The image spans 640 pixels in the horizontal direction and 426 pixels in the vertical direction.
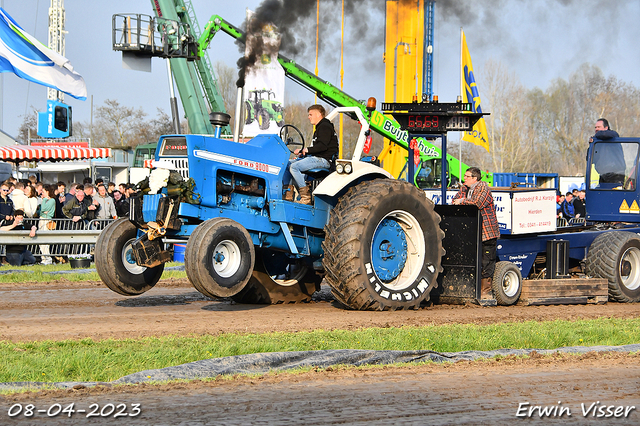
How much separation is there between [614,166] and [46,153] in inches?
638

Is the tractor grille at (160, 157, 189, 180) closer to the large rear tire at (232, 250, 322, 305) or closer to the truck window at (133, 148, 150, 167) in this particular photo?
the large rear tire at (232, 250, 322, 305)

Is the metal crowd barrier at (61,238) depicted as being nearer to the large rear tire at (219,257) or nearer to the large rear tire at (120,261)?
the large rear tire at (120,261)

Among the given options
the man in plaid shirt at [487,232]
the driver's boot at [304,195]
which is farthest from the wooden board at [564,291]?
the driver's boot at [304,195]

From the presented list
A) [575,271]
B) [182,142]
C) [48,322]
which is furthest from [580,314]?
[48,322]

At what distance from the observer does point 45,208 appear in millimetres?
15539

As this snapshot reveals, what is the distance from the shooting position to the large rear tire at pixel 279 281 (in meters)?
9.52

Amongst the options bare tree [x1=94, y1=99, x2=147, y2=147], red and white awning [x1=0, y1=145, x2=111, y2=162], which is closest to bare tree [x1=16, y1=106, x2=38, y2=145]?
bare tree [x1=94, y1=99, x2=147, y2=147]

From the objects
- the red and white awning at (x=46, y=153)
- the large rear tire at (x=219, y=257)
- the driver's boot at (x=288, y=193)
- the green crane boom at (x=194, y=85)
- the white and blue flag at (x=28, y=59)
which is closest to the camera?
the large rear tire at (x=219, y=257)

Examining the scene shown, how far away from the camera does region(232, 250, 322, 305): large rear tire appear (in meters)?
9.52

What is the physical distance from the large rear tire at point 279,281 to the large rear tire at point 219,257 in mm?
1698

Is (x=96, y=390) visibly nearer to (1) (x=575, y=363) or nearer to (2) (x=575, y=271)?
(1) (x=575, y=363)

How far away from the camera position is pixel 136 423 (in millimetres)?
3904

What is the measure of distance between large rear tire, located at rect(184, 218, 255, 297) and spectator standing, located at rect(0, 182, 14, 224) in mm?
9060

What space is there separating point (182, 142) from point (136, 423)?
14.7ft
